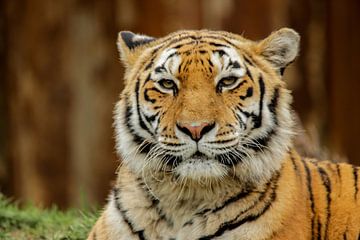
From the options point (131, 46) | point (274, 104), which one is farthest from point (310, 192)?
point (131, 46)

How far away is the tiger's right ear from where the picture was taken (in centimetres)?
529

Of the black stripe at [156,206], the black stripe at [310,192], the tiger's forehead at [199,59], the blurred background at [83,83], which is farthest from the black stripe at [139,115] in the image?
the blurred background at [83,83]

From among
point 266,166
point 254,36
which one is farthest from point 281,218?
point 254,36

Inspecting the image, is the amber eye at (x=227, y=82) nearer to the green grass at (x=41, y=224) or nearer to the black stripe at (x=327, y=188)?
the black stripe at (x=327, y=188)

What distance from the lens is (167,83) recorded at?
4.95 meters

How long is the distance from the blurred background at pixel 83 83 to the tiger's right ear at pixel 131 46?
5.47 m

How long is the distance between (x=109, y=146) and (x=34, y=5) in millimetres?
1579

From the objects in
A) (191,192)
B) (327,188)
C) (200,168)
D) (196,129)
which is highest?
(196,129)

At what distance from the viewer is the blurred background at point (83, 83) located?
10992mm

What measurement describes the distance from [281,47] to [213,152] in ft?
2.18

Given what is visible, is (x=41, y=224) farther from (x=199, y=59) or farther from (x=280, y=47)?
(x=280, y=47)

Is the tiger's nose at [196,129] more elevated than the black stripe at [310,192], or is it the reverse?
the tiger's nose at [196,129]

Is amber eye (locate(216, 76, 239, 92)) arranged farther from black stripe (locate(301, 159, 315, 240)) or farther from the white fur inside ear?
black stripe (locate(301, 159, 315, 240))

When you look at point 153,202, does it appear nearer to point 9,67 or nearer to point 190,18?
point 190,18
